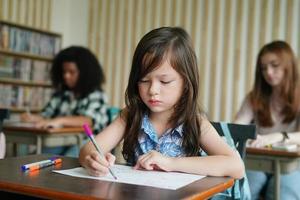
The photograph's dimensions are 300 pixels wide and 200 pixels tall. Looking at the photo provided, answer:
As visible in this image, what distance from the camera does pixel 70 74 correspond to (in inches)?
147

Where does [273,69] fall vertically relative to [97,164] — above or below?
above

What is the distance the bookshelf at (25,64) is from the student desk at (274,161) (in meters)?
2.96

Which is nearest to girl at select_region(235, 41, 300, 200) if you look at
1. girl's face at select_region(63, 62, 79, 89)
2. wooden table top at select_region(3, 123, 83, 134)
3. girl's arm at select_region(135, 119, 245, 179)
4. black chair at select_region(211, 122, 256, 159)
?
black chair at select_region(211, 122, 256, 159)

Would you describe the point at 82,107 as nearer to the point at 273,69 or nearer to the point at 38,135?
the point at 38,135

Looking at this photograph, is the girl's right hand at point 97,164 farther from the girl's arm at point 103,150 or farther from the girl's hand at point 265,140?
the girl's hand at point 265,140

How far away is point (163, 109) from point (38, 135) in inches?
69.4

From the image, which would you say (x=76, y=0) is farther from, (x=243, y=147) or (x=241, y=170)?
(x=241, y=170)

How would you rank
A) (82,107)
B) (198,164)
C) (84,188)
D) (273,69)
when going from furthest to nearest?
1. (82,107)
2. (273,69)
3. (198,164)
4. (84,188)

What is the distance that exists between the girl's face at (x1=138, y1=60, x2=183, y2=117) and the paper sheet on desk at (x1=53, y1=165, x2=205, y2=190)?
0.25 metres

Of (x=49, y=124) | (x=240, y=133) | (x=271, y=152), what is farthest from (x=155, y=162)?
(x=49, y=124)

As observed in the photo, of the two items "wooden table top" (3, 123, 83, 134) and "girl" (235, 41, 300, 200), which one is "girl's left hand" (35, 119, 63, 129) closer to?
"wooden table top" (3, 123, 83, 134)

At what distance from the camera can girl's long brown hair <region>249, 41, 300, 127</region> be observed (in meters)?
2.74

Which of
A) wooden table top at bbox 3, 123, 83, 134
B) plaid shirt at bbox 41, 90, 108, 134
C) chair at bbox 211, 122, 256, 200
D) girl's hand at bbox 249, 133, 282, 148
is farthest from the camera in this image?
plaid shirt at bbox 41, 90, 108, 134

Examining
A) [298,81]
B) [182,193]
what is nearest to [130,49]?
[298,81]
